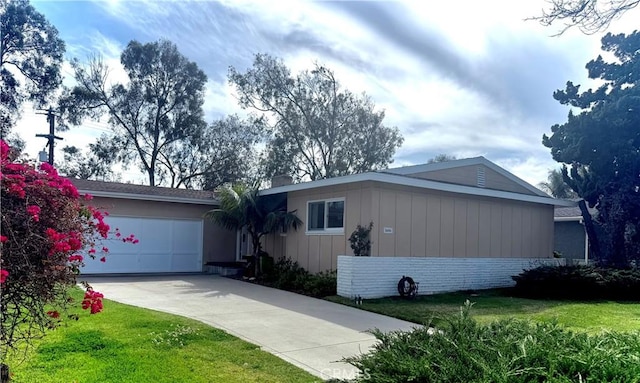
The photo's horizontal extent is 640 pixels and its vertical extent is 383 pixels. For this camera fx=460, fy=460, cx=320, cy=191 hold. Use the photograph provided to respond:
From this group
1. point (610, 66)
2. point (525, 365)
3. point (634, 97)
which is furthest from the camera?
point (610, 66)

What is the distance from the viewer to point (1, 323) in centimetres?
353

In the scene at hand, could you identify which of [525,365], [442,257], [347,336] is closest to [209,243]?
[442,257]

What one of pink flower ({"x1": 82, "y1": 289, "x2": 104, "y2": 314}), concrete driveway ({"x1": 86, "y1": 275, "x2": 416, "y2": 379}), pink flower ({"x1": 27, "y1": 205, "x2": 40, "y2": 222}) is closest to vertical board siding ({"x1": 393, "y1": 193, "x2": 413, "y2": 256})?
concrete driveway ({"x1": 86, "y1": 275, "x2": 416, "y2": 379})

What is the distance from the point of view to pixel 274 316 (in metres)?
7.96

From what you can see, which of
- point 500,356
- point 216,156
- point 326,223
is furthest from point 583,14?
point 216,156

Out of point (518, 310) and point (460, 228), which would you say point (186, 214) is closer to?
point (460, 228)

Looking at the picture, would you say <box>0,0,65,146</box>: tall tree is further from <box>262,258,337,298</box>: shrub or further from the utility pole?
<box>262,258,337,298</box>: shrub

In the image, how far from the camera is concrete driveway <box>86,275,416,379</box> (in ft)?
18.7

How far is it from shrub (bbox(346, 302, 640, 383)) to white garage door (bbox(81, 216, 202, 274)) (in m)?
12.5

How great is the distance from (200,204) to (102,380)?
12174 millimetres

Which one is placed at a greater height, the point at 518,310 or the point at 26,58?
the point at 26,58

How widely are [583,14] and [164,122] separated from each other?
87.9 ft

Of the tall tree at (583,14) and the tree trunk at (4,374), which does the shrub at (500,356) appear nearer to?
the tree trunk at (4,374)

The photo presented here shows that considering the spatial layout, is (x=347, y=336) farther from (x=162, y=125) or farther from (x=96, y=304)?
(x=162, y=125)
